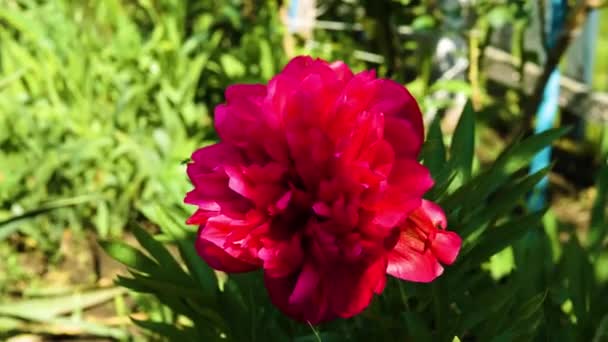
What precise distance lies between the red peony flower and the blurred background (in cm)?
92

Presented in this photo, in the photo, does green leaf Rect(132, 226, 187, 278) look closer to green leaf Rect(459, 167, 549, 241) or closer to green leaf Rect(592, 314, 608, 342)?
green leaf Rect(459, 167, 549, 241)

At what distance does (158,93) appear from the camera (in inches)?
100

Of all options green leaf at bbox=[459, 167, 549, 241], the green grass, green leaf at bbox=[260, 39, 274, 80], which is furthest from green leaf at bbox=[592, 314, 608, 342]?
the green grass

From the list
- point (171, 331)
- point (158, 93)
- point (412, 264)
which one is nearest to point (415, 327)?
point (412, 264)

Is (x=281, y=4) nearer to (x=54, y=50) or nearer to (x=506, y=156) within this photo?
(x=54, y=50)

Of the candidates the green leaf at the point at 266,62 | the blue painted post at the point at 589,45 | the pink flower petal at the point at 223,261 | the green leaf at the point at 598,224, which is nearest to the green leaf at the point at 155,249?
the pink flower petal at the point at 223,261

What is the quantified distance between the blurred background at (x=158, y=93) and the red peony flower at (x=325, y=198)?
0.92 metres

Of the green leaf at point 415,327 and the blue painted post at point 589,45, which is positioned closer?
the green leaf at point 415,327

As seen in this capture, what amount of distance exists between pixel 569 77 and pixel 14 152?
2.01m

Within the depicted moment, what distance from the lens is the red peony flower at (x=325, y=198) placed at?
76cm

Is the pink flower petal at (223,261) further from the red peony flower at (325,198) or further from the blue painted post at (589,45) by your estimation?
the blue painted post at (589,45)

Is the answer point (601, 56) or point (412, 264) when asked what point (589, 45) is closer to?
point (601, 56)

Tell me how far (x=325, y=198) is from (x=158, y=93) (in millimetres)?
1875

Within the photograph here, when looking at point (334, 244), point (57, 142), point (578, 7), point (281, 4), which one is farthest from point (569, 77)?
point (334, 244)
